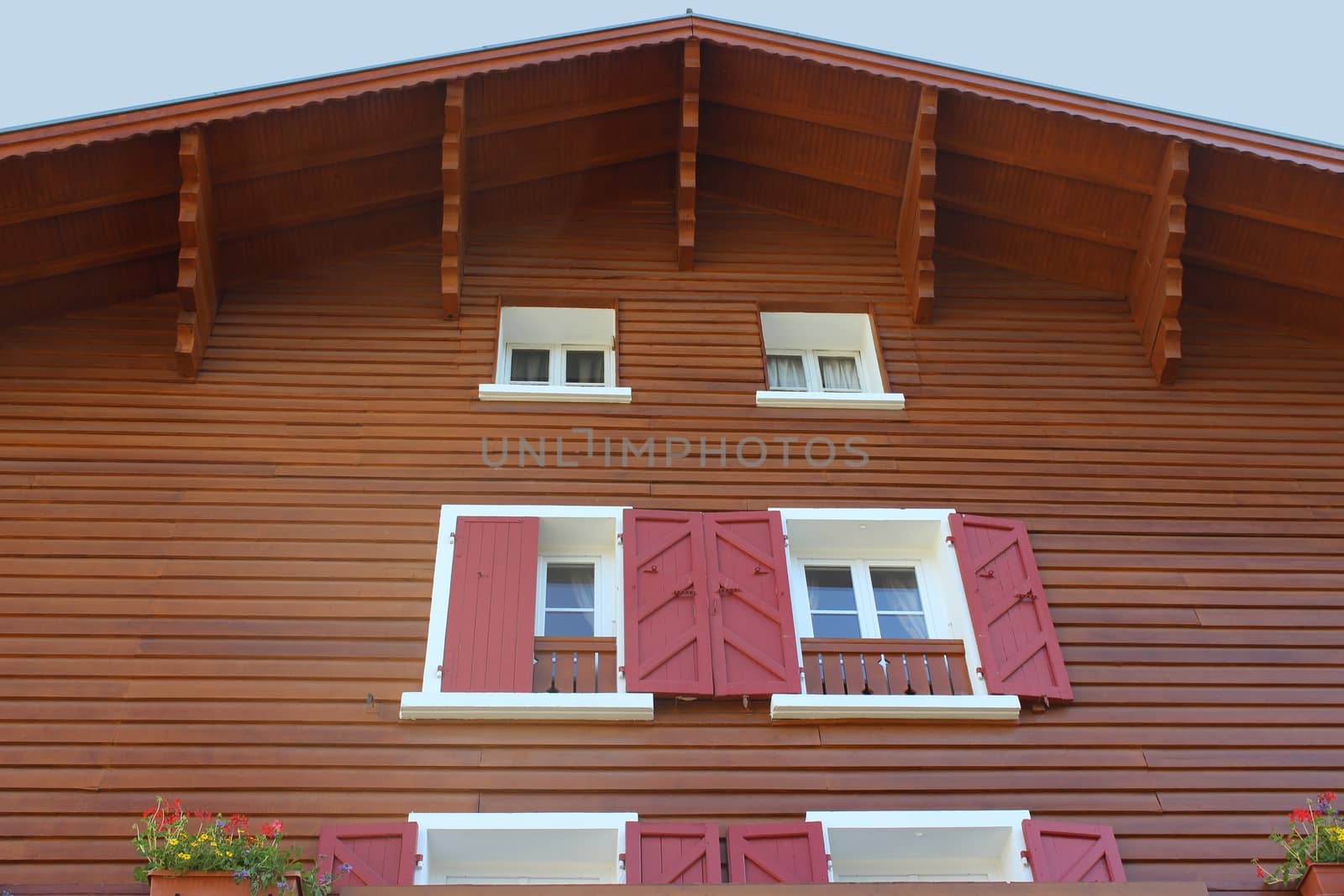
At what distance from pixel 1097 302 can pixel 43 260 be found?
8.45 meters

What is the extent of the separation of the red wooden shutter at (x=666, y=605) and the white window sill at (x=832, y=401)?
141cm

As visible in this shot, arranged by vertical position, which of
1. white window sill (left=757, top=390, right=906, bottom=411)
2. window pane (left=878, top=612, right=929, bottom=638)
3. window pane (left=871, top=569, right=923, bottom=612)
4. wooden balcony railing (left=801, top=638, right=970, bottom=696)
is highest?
white window sill (left=757, top=390, right=906, bottom=411)

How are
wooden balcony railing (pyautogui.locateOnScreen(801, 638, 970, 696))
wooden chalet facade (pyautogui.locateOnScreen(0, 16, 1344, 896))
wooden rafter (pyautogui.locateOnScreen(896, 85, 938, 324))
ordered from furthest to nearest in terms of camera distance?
wooden rafter (pyautogui.locateOnScreen(896, 85, 938, 324)) < wooden balcony railing (pyautogui.locateOnScreen(801, 638, 970, 696)) < wooden chalet facade (pyautogui.locateOnScreen(0, 16, 1344, 896))

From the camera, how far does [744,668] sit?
872cm

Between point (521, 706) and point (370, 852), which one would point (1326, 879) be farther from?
point (370, 852)

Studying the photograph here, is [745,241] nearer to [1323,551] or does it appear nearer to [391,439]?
[391,439]

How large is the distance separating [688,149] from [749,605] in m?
4.31

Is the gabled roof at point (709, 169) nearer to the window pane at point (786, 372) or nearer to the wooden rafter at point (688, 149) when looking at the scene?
the wooden rafter at point (688, 149)

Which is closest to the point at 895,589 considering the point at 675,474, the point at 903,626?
the point at 903,626

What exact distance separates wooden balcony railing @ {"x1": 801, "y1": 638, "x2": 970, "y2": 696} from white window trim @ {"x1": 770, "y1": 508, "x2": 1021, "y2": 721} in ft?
0.31

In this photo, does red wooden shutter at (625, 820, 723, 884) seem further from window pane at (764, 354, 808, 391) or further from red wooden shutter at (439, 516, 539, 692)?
window pane at (764, 354, 808, 391)

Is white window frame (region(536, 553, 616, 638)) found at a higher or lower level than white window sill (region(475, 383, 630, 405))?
lower

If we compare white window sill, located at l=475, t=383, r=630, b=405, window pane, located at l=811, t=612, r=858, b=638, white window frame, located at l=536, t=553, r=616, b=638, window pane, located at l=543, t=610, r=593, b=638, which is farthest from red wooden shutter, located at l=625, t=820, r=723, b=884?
white window sill, located at l=475, t=383, r=630, b=405

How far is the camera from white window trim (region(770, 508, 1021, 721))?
8.54 m
